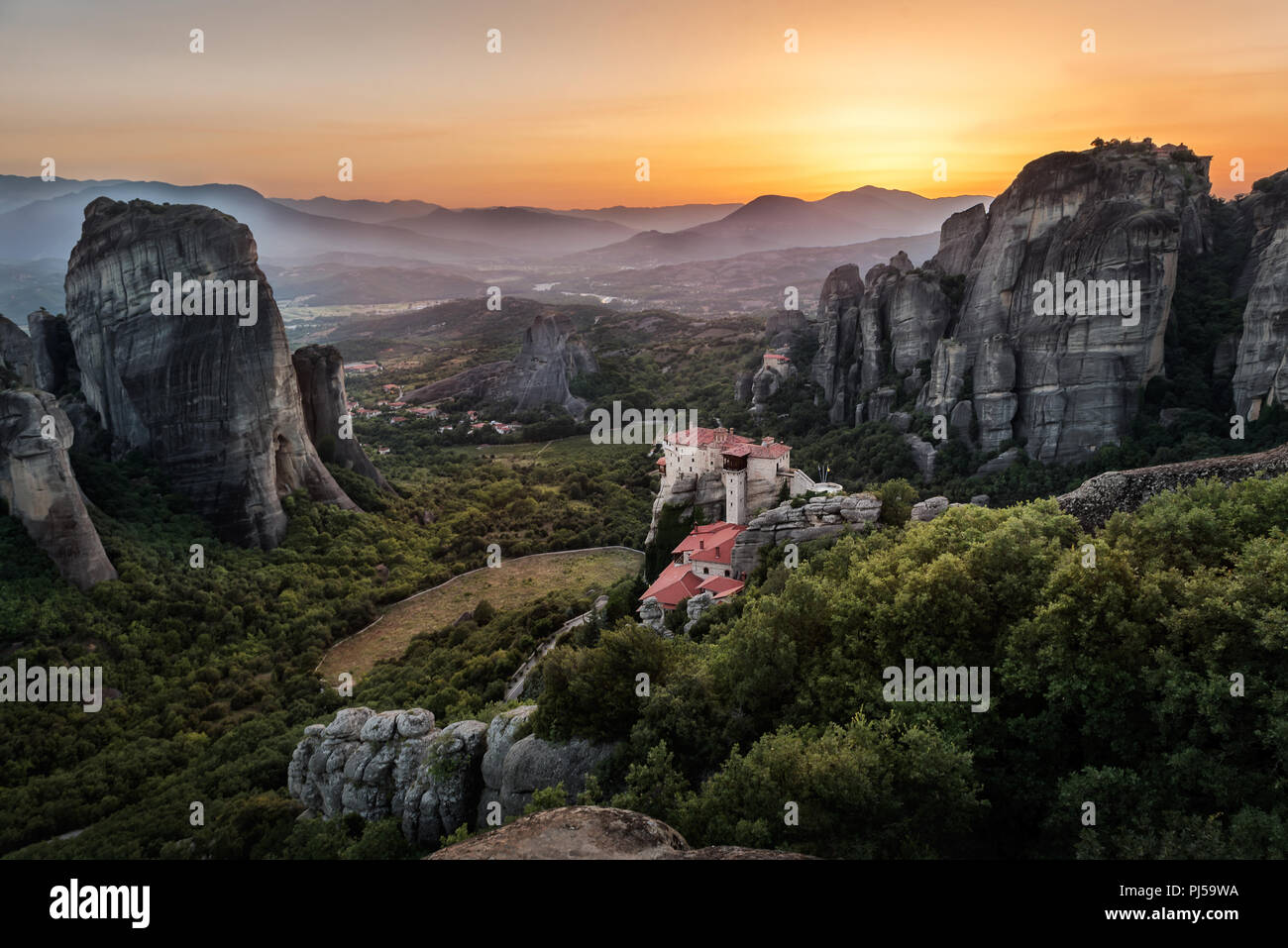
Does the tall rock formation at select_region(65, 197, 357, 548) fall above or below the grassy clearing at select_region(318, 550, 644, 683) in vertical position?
above

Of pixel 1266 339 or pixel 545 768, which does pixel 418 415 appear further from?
pixel 1266 339

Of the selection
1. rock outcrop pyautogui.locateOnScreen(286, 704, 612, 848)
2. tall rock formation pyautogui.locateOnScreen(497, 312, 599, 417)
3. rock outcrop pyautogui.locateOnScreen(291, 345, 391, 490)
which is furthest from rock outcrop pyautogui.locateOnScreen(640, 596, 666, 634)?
tall rock formation pyautogui.locateOnScreen(497, 312, 599, 417)

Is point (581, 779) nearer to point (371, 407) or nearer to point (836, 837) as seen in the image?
point (836, 837)

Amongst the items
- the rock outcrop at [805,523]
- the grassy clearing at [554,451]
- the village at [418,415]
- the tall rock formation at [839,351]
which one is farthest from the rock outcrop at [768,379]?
the rock outcrop at [805,523]

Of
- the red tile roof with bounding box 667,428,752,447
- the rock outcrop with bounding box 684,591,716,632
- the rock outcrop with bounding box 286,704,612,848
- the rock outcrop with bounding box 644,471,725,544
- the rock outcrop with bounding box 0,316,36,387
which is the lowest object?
the rock outcrop with bounding box 286,704,612,848

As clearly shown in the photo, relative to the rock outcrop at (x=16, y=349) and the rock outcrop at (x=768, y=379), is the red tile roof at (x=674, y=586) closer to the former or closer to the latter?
the rock outcrop at (x=16, y=349)

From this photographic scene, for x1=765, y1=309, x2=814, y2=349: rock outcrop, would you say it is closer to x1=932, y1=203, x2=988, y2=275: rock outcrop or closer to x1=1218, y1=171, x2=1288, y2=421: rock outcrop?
x1=932, y1=203, x2=988, y2=275: rock outcrop
